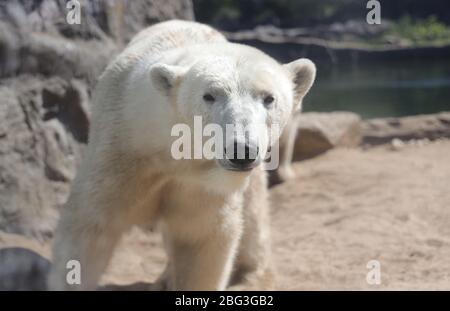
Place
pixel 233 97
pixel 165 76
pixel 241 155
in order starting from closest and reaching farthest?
pixel 241 155 → pixel 233 97 → pixel 165 76

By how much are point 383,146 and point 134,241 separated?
3616 mm

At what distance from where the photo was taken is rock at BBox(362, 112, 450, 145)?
27.5 feet

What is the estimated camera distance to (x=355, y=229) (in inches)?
211

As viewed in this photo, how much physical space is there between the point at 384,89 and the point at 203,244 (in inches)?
500

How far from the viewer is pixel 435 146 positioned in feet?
25.8

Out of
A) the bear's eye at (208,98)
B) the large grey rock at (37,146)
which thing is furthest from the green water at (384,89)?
the bear's eye at (208,98)

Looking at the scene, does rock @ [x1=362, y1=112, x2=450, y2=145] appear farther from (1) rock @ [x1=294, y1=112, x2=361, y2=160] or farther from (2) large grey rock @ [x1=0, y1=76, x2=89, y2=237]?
(2) large grey rock @ [x1=0, y1=76, x2=89, y2=237]

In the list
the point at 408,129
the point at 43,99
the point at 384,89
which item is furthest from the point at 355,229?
the point at 384,89

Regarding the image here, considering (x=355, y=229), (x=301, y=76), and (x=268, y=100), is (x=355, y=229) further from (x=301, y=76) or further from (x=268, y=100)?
(x=268, y=100)

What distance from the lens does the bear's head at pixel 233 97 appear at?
111 inches

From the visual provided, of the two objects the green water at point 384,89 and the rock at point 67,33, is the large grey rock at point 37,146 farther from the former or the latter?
the green water at point 384,89

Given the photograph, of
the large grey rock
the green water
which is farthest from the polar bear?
the green water

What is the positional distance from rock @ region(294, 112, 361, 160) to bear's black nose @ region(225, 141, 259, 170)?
16.2 ft
